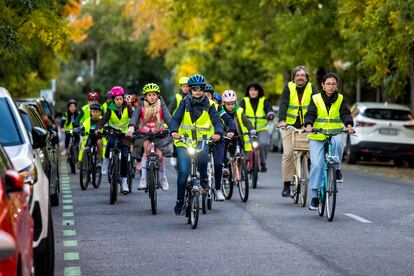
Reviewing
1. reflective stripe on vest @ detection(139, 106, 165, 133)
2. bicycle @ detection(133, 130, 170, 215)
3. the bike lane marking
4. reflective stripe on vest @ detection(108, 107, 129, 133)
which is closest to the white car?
the bike lane marking

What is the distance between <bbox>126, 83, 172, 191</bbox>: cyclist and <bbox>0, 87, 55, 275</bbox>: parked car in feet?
Result: 20.3

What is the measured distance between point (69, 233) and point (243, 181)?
502 cm

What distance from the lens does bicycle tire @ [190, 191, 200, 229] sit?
1413 cm

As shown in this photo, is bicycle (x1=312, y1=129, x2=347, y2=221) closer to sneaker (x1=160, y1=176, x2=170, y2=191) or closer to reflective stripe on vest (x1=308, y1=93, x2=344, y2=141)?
reflective stripe on vest (x1=308, y1=93, x2=344, y2=141)

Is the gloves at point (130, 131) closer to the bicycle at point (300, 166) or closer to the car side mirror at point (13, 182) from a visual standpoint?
the bicycle at point (300, 166)

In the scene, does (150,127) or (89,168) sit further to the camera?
(89,168)

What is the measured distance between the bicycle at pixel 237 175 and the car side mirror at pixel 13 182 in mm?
10985

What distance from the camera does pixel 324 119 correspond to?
15531mm

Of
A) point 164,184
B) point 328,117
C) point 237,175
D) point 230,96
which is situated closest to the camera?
point 328,117

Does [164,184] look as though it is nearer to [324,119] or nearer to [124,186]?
[124,186]

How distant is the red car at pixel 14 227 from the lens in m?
6.29

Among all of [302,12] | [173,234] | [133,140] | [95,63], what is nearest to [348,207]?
[133,140]

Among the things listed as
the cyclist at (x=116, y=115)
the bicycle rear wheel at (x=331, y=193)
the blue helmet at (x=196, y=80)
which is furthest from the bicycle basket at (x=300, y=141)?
the cyclist at (x=116, y=115)

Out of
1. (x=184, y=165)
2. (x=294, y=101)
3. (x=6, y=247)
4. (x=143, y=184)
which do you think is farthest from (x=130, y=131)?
(x=6, y=247)
